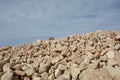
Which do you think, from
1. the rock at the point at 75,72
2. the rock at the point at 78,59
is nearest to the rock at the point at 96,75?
the rock at the point at 75,72

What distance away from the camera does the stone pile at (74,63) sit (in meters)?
3.93

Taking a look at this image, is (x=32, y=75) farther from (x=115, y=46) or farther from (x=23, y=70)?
(x=115, y=46)

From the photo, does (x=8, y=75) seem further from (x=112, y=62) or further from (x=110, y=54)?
(x=110, y=54)

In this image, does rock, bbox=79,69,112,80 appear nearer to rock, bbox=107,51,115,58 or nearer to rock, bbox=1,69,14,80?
rock, bbox=107,51,115,58

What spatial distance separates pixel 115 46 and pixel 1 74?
279cm

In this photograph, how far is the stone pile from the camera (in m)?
3.93

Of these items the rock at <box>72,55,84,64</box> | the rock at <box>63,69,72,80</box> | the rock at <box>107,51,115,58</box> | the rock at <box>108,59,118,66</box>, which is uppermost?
the rock at <box>107,51,115,58</box>

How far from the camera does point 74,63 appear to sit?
15.6 feet

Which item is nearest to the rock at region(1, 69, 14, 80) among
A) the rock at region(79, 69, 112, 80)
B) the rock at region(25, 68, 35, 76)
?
the rock at region(25, 68, 35, 76)

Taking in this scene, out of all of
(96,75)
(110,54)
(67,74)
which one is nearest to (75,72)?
(67,74)

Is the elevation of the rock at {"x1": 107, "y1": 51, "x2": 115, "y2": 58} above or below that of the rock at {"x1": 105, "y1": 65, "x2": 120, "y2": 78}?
above

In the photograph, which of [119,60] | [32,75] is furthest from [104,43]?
[32,75]

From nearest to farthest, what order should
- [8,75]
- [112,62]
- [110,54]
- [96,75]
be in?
[96,75] < [8,75] < [112,62] < [110,54]

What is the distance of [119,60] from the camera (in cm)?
457
